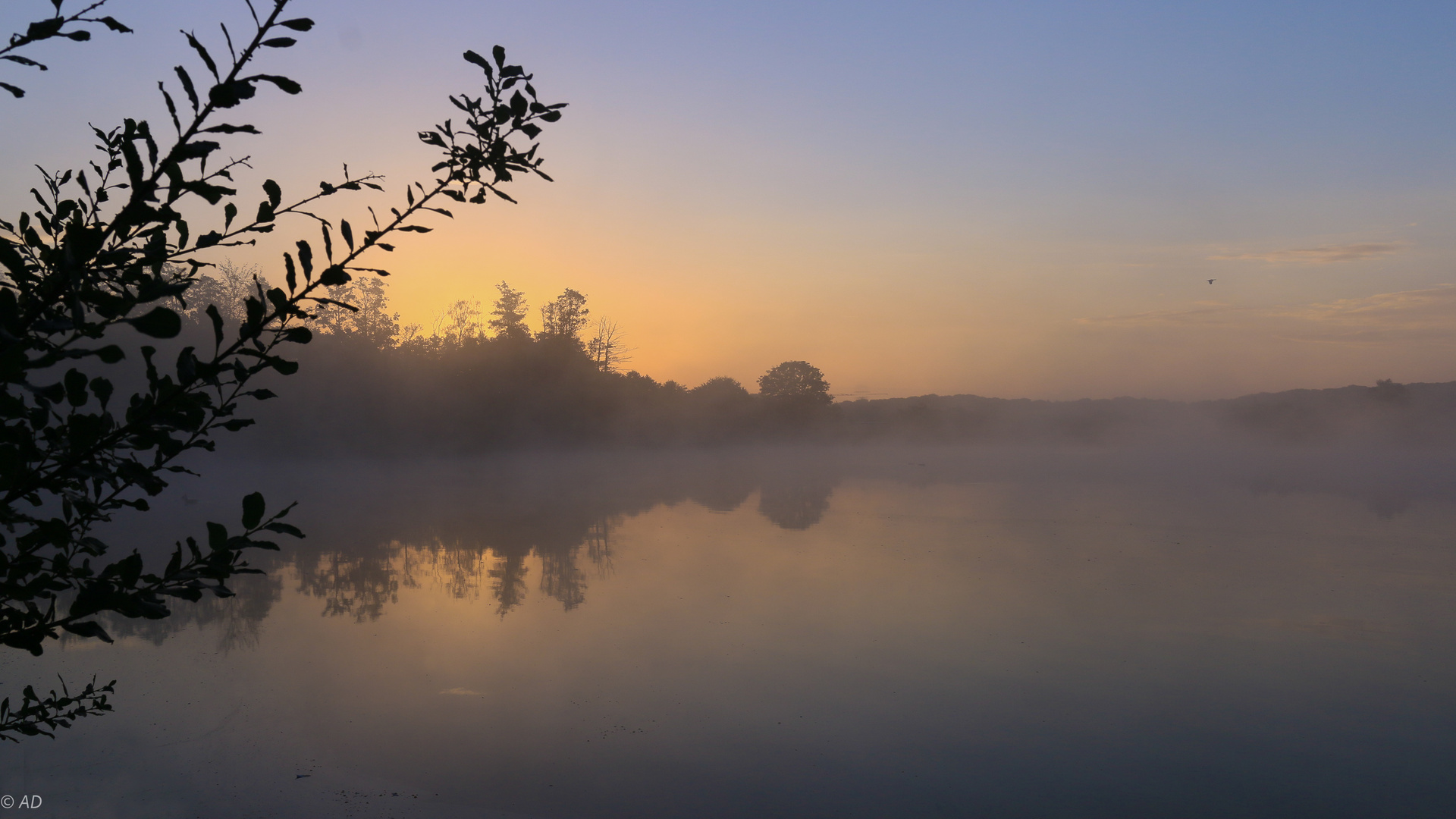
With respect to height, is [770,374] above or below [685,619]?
above

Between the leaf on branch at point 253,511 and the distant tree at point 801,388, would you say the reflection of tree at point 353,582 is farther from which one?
the distant tree at point 801,388

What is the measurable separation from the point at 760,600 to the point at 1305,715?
685cm

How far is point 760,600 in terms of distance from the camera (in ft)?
38.1

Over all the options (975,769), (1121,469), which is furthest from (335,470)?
(1121,469)

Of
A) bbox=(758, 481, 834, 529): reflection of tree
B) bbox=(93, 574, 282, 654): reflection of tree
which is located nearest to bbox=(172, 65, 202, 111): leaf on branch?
bbox=(93, 574, 282, 654): reflection of tree

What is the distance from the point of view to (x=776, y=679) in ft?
26.9

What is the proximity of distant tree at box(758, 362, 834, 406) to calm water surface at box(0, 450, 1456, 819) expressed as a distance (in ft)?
153

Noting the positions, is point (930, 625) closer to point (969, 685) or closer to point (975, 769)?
point (969, 685)

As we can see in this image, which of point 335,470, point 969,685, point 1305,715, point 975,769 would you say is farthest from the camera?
point 335,470

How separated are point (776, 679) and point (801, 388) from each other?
5722cm

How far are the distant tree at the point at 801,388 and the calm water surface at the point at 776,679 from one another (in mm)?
46584

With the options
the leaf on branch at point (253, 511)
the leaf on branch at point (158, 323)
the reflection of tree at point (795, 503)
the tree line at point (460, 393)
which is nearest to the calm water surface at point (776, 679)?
the reflection of tree at point (795, 503)

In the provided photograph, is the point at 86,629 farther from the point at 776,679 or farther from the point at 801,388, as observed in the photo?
the point at 801,388

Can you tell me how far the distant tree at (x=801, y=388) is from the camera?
2544 inches
